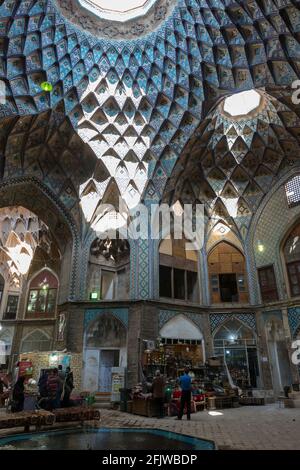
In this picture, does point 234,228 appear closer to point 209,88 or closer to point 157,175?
point 157,175

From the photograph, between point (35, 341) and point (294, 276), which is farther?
point (35, 341)

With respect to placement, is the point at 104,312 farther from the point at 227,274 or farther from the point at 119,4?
the point at 119,4

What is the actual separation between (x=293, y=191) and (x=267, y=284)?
16.9 ft

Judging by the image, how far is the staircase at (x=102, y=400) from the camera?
13844 mm

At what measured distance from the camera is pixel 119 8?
15.9m

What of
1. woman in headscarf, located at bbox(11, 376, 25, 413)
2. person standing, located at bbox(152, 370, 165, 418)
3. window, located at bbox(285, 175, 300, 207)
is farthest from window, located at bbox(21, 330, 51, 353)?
window, located at bbox(285, 175, 300, 207)

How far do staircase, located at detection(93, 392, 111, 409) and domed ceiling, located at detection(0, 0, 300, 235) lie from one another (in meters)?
9.47

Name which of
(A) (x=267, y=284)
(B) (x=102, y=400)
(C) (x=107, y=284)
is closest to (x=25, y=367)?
(B) (x=102, y=400)

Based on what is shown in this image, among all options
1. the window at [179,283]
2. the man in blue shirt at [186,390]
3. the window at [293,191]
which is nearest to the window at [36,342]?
the window at [179,283]

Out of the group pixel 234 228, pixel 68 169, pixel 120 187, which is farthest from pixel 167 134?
pixel 234 228

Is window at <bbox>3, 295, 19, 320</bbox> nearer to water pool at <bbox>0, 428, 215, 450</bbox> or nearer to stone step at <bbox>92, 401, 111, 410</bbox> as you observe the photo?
stone step at <bbox>92, 401, 111, 410</bbox>

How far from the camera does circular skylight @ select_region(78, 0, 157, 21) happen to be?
Result: 1559 cm

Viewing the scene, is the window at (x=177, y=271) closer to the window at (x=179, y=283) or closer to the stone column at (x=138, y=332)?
the window at (x=179, y=283)
